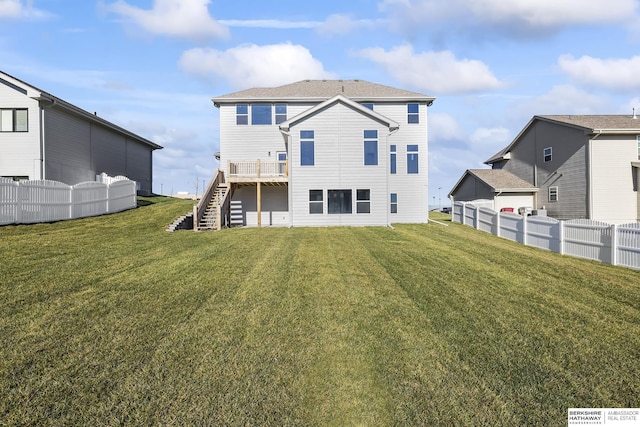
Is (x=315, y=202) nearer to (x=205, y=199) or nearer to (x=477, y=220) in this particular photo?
(x=205, y=199)

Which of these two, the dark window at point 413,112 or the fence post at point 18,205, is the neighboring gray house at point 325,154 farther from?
the fence post at point 18,205

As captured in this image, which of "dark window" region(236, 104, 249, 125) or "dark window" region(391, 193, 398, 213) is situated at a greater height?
"dark window" region(236, 104, 249, 125)

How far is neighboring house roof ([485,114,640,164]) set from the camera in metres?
23.5

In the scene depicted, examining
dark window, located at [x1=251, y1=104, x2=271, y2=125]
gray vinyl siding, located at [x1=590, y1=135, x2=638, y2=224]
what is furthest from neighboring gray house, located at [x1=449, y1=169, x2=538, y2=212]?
dark window, located at [x1=251, y1=104, x2=271, y2=125]

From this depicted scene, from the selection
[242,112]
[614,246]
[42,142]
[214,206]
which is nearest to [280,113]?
[242,112]

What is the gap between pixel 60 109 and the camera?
71.8 feet

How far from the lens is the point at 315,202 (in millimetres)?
21531

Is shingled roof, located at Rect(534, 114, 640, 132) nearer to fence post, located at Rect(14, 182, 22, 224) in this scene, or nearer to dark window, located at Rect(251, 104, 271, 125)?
dark window, located at Rect(251, 104, 271, 125)

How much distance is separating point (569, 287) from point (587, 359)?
4.26 metres

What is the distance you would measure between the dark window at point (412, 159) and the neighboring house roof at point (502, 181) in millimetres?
7200

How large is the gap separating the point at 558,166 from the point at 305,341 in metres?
27.8

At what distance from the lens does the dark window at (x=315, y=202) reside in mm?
21500

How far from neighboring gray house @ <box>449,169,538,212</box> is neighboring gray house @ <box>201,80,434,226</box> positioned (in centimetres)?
676

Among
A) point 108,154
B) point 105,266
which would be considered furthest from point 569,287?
point 108,154
